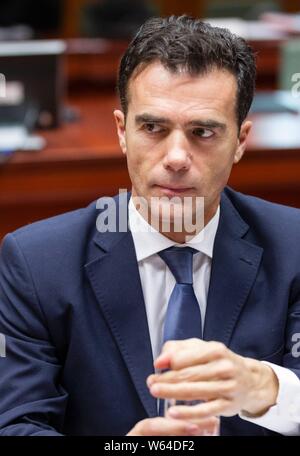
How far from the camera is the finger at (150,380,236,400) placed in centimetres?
96

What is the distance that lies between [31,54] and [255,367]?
2546 millimetres

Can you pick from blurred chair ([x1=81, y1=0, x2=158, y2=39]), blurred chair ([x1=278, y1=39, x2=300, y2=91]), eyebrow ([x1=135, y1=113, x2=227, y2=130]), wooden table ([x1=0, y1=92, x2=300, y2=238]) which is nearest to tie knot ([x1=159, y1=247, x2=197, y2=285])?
eyebrow ([x1=135, y1=113, x2=227, y2=130])

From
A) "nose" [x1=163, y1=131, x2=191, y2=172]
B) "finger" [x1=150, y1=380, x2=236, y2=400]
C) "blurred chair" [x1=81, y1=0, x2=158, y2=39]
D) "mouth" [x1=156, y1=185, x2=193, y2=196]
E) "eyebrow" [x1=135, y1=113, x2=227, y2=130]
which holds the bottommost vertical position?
"finger" [x1=150, y1=380, x2=236, y2=400]

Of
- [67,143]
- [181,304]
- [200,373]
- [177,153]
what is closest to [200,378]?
[200,373]

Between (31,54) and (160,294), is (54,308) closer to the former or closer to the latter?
(160,294)

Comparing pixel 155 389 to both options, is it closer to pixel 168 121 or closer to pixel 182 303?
pixel 182 303

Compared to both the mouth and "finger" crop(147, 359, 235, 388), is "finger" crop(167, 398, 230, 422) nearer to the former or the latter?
"finger" crop(147, 359, 235, 388)

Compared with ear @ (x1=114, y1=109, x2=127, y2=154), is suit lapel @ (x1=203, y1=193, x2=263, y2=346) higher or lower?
lower

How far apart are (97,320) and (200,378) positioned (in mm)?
285

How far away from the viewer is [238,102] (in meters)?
1.18

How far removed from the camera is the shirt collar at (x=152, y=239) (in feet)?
4.08

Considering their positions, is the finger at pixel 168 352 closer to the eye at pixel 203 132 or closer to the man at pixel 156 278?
the man at pixel 156 278

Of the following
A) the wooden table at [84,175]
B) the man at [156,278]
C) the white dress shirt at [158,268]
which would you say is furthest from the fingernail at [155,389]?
the wooden table at [84,175]

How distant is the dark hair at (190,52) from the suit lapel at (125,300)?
228 mm
